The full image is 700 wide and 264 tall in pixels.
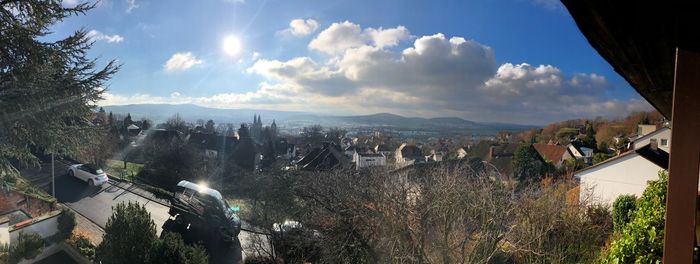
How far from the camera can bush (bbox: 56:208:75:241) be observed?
391 inches

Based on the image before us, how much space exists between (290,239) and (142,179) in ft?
62.1

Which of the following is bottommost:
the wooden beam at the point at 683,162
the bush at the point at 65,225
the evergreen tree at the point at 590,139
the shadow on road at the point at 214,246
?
the shadow on road at the point at 214,246

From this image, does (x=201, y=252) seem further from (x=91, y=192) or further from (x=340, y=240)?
(x=91, y=192)

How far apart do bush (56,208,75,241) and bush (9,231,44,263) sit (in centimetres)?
135

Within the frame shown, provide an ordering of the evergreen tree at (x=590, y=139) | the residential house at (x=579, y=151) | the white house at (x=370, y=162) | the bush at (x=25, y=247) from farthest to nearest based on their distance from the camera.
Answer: the evergreen tree at (x=590, y=139) < the residential house at (x=579, y=151) < the white house at (x=370, y=162) < the bush at (x=25, y=247)

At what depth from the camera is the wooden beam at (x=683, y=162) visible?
3.49 ft

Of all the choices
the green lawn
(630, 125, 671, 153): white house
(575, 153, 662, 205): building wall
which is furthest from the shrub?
(630, 125, 671, 153): white house

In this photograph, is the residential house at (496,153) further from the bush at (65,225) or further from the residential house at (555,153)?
the bush at (65,225)

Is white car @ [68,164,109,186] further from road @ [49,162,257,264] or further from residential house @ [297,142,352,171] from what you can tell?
residential house @ [297,142,352,171]

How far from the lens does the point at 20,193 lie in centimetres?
1136

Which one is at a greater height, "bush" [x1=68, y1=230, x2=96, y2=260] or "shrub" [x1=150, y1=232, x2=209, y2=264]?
"shrub" [x1=150, y1=232, x2=209, y2=264]

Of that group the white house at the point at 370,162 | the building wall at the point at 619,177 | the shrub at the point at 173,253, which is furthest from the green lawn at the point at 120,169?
the building wall at the point at 619,177

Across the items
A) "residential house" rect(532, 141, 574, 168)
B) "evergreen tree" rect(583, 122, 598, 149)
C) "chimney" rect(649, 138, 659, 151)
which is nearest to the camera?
"chimney" rect(649, 138, 659, 151)

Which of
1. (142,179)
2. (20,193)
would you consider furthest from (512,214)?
(142,179)
